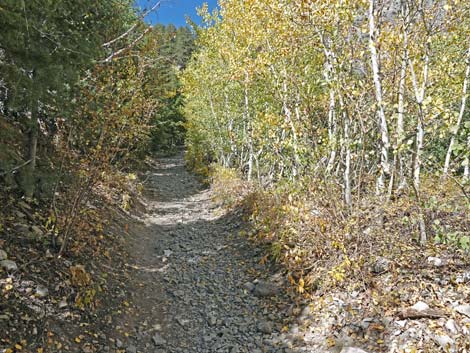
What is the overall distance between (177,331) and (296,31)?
6.41 m

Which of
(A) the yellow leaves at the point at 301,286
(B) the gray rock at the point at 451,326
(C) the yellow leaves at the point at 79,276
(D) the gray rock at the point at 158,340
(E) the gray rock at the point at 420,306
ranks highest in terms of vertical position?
(C) the yellow leaves at the point at 79,276

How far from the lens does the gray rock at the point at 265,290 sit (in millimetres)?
6180

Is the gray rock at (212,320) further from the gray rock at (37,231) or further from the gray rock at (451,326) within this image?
the gray rock at (451,326)

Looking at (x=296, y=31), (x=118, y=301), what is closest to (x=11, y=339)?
(x=118, y=301)

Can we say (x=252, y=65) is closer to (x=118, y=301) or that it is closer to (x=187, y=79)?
(x=118, y=301)

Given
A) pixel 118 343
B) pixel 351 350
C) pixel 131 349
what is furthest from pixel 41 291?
pixel 351 350

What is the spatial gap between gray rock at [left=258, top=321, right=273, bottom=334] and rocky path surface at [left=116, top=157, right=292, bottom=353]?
14mm

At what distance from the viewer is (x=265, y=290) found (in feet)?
20.4

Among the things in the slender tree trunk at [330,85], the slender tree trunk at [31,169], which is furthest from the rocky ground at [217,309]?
the slender tree trunk at [330,85]

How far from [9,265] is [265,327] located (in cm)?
370

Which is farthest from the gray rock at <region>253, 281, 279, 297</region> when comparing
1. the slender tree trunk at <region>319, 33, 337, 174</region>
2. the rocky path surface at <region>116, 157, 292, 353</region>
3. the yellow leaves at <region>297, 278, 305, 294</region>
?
the slender tree trunk at <region>319, 33, 337, 174</region>

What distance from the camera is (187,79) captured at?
19.1 metres

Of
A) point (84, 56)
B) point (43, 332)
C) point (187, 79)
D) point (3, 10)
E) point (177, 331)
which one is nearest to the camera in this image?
point (3, 10)

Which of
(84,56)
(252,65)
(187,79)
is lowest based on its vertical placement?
(84,56)
